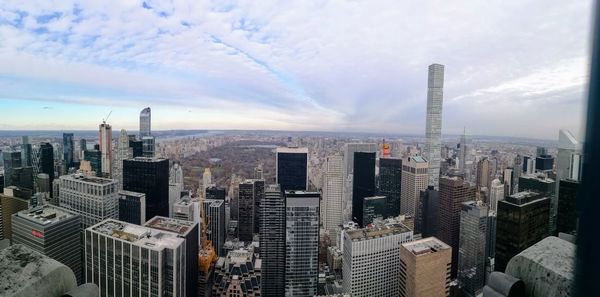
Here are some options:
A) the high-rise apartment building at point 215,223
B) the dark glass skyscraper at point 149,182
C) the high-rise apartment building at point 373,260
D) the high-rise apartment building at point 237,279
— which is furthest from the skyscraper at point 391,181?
the dark glass skyscraper at point 149,182

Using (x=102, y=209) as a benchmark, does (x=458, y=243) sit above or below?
below

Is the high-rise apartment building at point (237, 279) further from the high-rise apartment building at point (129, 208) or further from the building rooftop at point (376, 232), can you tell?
the high-rise apartment building at point (129, 208)

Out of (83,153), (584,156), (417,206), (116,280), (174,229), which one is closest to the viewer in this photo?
(584,156)

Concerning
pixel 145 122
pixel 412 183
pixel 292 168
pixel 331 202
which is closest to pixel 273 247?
pixel 292 168

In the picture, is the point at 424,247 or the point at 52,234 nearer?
the point at 52,234

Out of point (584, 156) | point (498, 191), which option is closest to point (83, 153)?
point (498, 191)

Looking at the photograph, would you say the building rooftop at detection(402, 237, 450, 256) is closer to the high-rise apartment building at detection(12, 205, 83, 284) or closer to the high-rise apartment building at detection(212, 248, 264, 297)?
the high-rise apartment building at detection(212, 248, 264, 297)

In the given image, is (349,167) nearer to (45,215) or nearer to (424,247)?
(424,247)

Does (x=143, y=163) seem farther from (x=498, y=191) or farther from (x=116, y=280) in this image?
(x=498, y=191)
